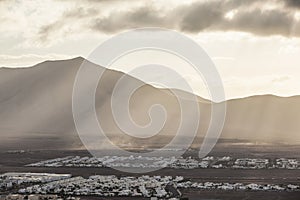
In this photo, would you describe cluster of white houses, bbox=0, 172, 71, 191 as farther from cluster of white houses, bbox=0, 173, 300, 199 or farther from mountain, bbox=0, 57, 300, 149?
mountain, bbox=0, 57, 300, 149

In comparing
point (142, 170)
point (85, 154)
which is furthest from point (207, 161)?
point (85, 154)

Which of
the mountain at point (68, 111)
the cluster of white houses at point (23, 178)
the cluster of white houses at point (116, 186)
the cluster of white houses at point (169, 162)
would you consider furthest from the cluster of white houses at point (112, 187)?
the mountain at point (68, 111)

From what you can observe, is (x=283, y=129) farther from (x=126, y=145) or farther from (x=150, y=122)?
(x=126, y=145)

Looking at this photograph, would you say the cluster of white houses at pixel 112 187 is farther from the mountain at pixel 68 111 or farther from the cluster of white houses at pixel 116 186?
the mountain at pixel 68 111

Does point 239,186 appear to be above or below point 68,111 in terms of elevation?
below

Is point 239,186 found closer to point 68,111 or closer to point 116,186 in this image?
point 116,186

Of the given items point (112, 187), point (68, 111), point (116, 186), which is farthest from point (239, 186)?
point (68, 111)
